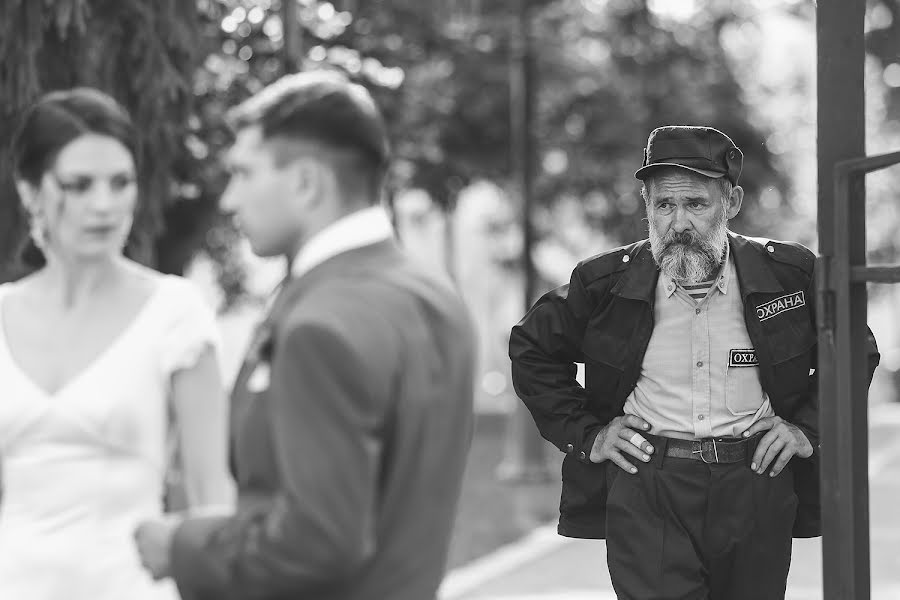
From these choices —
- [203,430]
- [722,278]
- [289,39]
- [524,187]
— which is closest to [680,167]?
[722,278]

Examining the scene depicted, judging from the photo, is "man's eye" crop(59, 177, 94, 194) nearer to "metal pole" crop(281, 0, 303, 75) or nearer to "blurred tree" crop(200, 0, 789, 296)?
"metal pole" crop(281, 0, 303, 75)

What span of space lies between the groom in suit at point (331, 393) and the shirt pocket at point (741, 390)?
60.6 inches

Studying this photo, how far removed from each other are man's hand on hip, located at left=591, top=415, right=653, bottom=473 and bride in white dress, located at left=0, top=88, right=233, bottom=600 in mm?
1302

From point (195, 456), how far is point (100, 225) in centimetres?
52

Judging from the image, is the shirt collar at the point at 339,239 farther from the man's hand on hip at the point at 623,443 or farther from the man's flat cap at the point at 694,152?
the man's hand on hip at the point at 623,443

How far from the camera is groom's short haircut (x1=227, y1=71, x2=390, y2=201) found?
240 cm

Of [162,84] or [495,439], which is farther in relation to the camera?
[495,439]

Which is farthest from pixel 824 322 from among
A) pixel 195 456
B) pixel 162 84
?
pixel 162 84

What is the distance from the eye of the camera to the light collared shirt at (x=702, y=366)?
12.5 feet

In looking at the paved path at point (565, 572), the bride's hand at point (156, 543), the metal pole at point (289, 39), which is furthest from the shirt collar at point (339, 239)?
the metal pole at point (289, 39)

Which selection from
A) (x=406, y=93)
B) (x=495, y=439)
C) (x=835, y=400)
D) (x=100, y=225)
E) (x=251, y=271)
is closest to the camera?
(x=100, y=225)

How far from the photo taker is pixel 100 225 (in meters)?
2.97

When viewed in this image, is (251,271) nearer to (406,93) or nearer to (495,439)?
(406,93)

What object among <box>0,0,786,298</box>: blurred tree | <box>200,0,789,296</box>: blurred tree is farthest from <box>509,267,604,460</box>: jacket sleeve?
<box>200,0,789,296</box>: blurred tree
